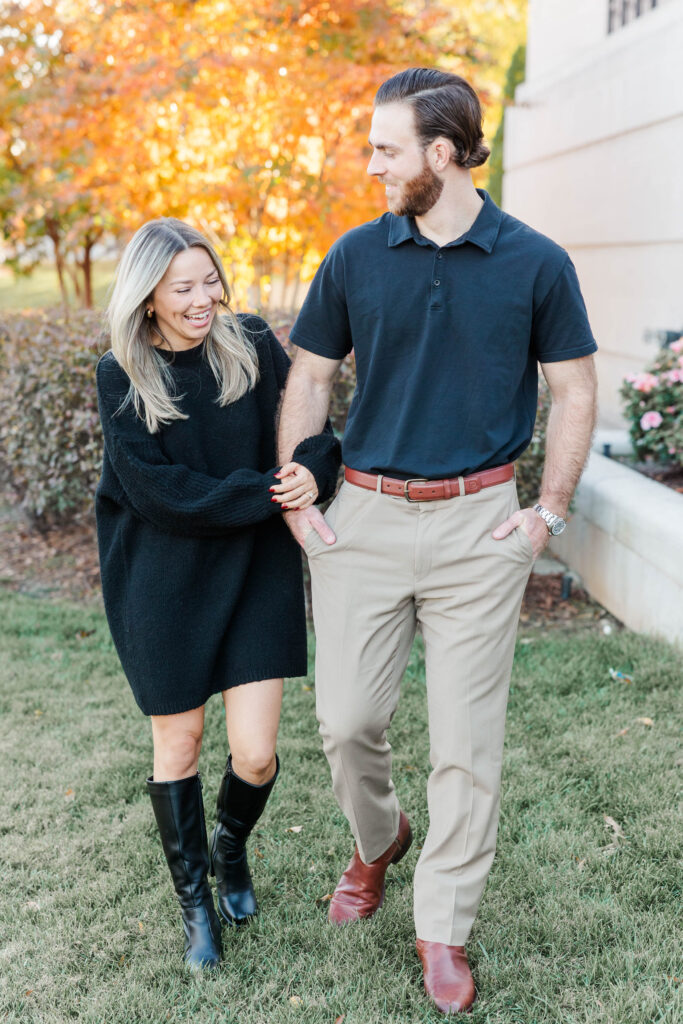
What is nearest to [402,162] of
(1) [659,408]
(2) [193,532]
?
(2) [193,532]

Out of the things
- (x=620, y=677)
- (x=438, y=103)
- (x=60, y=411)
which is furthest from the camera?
(x=60, y=411)

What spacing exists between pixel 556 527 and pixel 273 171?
22.3 ft

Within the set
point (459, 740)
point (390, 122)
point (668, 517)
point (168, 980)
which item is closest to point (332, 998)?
point (168, 980)

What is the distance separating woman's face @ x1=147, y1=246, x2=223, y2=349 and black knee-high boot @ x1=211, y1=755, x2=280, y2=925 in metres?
1.29

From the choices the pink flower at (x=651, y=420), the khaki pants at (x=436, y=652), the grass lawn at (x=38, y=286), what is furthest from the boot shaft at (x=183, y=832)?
the grass lawn at (x=38, y=286)

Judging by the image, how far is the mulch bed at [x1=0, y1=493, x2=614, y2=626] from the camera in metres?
5.87

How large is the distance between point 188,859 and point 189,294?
162 cm

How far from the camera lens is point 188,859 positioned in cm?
295

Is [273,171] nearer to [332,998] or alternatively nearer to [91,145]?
[91,145]

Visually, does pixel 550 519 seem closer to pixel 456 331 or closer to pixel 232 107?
pixel 456 331

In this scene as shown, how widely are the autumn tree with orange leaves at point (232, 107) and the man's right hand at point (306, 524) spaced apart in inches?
228

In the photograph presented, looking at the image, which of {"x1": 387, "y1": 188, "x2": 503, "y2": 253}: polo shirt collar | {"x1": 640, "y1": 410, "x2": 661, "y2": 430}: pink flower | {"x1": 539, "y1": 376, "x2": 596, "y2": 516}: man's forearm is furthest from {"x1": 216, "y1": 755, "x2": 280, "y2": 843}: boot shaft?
{"x1": 640, "y1": 410, "x2": 661, "y2": 430}: pink flower

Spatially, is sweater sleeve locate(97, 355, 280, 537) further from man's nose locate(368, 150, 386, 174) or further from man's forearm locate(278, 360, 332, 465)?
man's nose locate(368, 150, 386, 174)

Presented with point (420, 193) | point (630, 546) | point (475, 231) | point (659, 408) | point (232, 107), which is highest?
point (232, 107)
